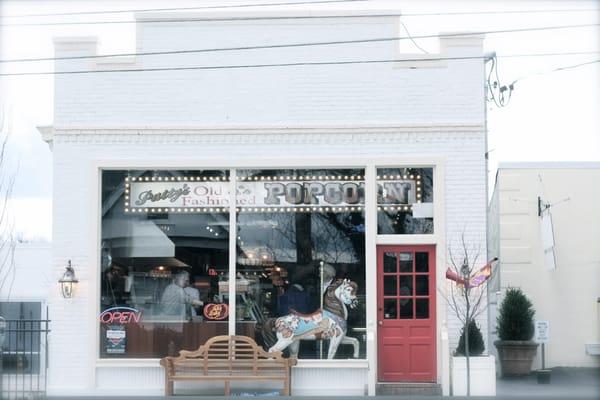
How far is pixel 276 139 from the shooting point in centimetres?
1402

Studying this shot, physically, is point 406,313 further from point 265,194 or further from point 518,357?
point 518,357

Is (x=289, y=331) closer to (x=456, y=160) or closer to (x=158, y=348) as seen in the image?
(x=158, y=348)

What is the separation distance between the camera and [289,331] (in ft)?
45.5

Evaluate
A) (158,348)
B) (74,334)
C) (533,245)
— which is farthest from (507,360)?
(74,334)

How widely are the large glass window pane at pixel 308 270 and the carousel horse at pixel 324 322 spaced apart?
0.01 metres

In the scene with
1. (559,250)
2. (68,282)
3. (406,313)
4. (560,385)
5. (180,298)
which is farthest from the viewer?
(559,250)

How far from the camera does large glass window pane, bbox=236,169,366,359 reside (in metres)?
13.8

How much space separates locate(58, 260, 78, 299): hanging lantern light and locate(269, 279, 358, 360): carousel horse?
3.07 metres

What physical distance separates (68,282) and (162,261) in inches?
55.9

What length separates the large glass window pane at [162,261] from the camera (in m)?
13.9

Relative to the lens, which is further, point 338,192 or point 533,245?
point 533,245

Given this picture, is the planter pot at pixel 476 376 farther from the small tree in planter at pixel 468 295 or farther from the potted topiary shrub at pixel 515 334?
the potted topiary shrub at pixel 515 334

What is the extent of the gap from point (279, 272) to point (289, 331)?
0.90 m

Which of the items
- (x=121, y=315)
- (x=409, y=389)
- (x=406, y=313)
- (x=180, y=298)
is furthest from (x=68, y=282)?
(x=409, y=389)
